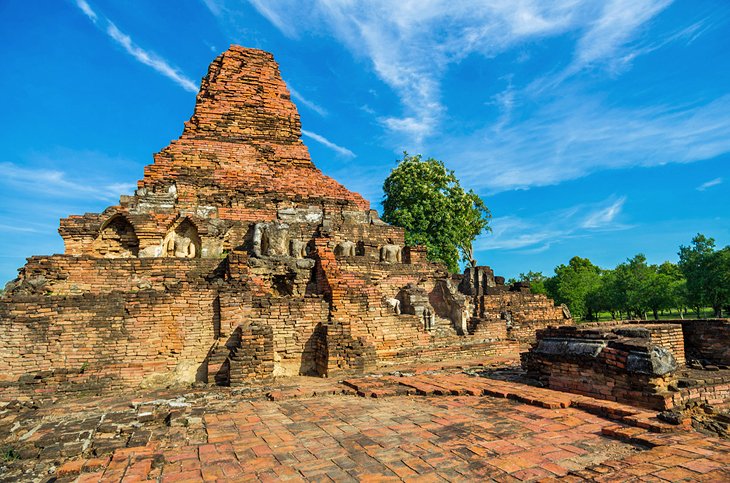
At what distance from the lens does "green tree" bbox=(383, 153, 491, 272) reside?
2517 centimetres

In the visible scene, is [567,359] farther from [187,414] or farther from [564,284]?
[564,284]

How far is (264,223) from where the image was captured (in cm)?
1297

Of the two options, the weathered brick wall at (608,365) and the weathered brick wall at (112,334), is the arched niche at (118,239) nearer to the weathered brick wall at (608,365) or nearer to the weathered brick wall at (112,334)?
the weathered brick wall at (112,334)

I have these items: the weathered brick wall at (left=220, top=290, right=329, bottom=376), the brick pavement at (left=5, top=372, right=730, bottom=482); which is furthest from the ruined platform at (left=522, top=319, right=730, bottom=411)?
the weathered brick wall at (left=220, top=290, right=329, bottom=376)

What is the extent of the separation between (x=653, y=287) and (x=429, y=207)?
20617mm

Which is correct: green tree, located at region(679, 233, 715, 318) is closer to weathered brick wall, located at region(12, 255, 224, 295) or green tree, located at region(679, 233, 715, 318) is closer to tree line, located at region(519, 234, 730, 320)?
tree line, located at region(519, 234, 730, 320)

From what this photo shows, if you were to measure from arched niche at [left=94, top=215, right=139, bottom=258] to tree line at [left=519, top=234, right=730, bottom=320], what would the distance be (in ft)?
98.0

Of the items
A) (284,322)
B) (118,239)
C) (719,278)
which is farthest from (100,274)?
(719,278)

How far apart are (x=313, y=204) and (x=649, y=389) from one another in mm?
11481

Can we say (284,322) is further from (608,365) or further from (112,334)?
(608,365)

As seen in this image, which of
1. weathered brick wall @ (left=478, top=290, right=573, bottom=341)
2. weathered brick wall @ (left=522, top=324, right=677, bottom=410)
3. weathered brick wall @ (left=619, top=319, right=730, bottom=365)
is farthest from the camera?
weathered brick wall @ (left=478, top=290, right=573, bottom=341)

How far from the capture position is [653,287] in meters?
33.4

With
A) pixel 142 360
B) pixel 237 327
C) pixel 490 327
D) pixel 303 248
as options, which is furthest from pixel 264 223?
pixel 490 327

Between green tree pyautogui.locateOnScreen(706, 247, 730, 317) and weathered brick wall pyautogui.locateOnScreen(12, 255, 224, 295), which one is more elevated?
green tree pyautogui.locateOnScreen(706, 247, 730, 317)
